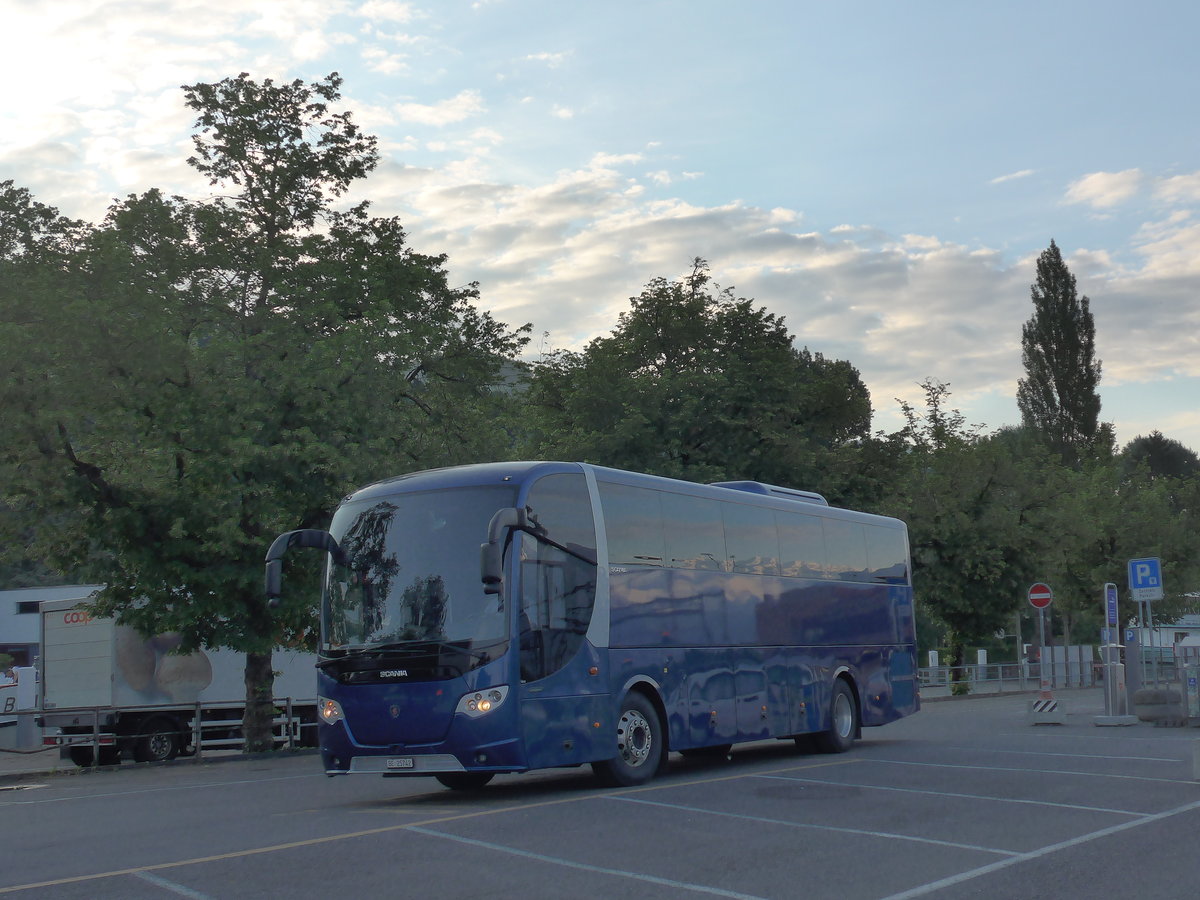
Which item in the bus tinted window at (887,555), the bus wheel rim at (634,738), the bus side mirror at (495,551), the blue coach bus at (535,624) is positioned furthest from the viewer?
the bus tinted window at (887,555)

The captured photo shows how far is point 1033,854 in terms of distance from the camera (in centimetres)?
954

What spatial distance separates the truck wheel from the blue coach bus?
1351cm

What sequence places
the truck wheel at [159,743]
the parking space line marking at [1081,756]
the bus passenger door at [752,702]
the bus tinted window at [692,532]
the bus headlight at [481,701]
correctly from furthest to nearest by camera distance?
1. the truck wheel at [159,743]
2. the parking space line marking at [1081,756]
3. the bus passenger door at [752,702]
4. the bus tinted window at [692,532]
5. the bus headlight at [481,701]

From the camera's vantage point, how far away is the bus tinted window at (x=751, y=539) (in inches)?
682

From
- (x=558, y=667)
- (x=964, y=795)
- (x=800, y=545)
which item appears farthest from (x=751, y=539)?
(x=964, y=795)

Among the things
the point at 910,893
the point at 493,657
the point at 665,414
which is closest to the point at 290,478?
the point at 493,657

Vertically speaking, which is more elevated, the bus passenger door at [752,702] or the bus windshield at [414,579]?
the bus windshield at [414,579]

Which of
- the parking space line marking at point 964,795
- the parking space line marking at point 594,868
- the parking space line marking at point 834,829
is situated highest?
the parking space line marking at point 594,868

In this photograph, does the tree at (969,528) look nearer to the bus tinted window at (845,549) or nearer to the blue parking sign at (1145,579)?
the blue parking sign at (1145,579)

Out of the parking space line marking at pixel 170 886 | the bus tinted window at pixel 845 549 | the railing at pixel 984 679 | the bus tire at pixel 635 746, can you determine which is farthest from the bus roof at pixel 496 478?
the railing at pixel 984 679

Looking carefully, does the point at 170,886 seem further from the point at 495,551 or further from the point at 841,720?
the point at 841,720

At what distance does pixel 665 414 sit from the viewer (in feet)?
136

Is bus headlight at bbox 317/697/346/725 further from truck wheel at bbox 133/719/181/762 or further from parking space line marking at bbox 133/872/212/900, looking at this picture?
truck wheel at bbox 133/719/181/762

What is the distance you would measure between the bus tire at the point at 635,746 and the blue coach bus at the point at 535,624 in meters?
0.02
